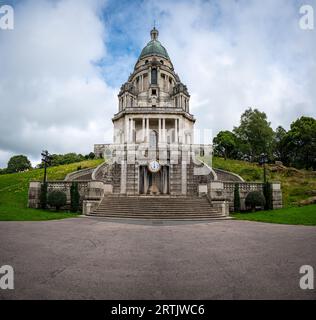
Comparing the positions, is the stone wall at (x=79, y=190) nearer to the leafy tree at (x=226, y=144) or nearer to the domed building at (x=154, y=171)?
the domed building at (x=154, y=171)

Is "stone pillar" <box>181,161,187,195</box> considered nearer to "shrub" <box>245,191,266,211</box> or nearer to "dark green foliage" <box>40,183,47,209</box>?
"shrub" <box>245,191,266,211</box>

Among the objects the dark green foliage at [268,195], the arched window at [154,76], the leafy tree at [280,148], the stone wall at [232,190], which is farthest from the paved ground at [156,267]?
the arched window at [154,76]

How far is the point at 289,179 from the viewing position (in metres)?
28.3

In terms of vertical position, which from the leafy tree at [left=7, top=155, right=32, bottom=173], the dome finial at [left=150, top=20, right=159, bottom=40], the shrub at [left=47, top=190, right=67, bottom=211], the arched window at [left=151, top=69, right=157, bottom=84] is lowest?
the shrub at [left=47, top=190, right=67, bottom=211]

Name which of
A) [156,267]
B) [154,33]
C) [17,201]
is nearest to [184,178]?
[17,201]

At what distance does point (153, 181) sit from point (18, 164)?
A: 60.6m

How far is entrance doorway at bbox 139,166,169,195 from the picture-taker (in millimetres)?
28828

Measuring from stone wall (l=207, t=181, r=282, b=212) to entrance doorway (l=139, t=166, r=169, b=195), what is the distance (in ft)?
27.8

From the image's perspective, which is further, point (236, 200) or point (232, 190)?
point (232, 190)

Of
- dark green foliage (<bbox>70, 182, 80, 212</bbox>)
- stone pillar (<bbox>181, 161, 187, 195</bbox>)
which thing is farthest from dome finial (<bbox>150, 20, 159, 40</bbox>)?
dark green foliage (<bbox>70, 182, 80, 212</bbox>)

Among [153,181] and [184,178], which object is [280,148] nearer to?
[184,178]

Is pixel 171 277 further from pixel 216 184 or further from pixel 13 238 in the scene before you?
pixel 216 184
